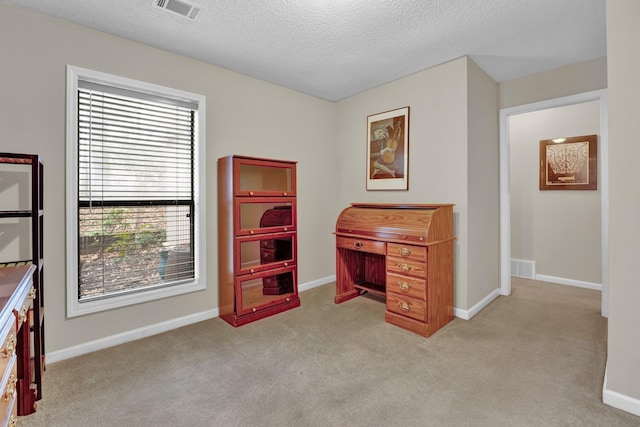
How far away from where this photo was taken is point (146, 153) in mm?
2703

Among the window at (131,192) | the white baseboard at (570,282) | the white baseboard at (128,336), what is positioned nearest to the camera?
the white baseboard at (128,336)

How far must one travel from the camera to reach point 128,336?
2537 millimetres

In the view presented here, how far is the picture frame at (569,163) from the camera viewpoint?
3852mm

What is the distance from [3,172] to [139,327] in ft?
4.78

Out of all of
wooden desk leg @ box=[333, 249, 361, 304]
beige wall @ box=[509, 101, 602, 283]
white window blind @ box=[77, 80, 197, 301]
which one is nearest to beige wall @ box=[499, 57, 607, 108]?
beige wall @ box=[509, 101, 602, 283]

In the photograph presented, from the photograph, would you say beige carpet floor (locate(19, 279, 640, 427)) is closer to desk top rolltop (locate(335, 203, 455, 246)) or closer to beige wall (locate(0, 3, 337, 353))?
beige wall (locate(0, 3, 337, 353))

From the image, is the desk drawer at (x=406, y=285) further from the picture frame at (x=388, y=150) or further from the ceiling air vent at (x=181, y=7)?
the ceiling air vent at (x=181, y=7)

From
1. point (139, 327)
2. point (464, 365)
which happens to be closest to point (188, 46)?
point (139, 327)

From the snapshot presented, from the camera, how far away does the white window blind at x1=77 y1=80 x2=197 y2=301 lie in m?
2.43

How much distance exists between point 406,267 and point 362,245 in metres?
0.53

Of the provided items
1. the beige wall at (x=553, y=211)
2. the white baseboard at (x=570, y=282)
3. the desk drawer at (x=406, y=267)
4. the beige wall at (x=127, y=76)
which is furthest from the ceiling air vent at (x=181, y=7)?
the white baseboard at (x=570, y=282)

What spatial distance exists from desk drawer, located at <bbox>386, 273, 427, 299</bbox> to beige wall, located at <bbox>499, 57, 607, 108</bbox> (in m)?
2.32

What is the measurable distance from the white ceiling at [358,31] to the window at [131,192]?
45cm

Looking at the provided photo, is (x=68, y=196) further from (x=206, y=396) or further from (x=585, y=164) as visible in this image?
(x=585, y=164)
